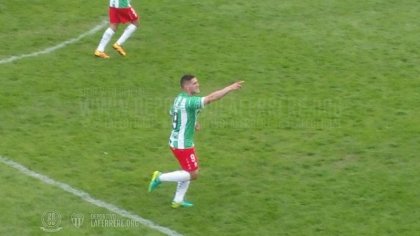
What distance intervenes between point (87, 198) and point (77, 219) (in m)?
0.69

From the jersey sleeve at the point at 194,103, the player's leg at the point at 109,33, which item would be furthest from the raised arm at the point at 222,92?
the player's leg at the point at 109,33

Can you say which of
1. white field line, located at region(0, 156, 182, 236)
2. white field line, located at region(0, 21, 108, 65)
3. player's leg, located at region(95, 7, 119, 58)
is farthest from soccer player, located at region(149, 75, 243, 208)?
white field line, located at region(0, 21, 108, 65)

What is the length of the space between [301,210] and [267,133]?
2.89 metres

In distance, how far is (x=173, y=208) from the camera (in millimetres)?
13172

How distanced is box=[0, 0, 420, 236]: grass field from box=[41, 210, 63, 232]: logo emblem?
0.09 metres

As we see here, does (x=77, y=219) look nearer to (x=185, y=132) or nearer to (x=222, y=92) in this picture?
(x=185, y=132)

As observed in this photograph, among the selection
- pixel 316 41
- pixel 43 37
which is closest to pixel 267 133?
pixel 316 41

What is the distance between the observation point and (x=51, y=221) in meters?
12.7

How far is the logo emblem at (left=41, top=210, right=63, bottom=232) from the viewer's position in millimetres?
12486

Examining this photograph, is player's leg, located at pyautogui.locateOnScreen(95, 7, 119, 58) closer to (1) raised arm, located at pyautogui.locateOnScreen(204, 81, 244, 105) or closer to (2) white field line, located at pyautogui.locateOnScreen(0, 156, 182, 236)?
(2) white field line, located at pyautogui.locateOnScreen(0, 156, 182, 236)

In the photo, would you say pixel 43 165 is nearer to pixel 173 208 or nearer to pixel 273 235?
pixel 173 208

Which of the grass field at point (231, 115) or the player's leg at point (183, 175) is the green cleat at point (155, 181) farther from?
the grass field at point (231, 115)

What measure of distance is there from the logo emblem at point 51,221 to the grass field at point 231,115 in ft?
0.29

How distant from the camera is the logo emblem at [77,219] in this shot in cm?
1268
